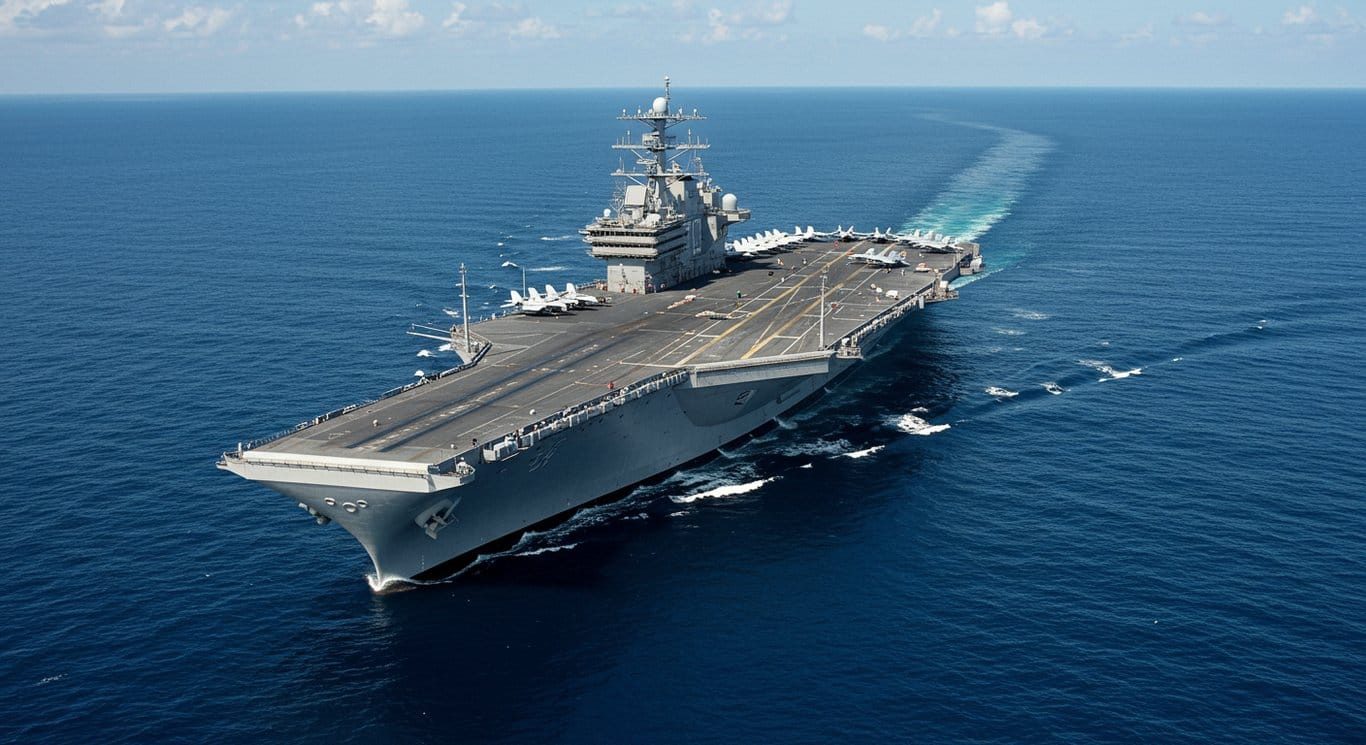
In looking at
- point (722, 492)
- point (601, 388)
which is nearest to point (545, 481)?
point (601, 388)

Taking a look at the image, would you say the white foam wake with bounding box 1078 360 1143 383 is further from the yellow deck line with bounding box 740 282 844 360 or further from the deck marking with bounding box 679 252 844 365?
the deck marking with bounding box 679 252 844 365

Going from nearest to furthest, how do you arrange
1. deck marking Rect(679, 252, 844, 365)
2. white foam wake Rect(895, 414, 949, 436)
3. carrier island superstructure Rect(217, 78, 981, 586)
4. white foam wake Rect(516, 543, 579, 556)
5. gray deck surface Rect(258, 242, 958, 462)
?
carrier island superstructure Rect(217, 78, 981, 586) < gray deck surface Rect(258, 242, 958, 462) < white foam wake Rect(516, 543, 579, 556) < deck marking Rect(679, 252, 844, 365) < white foam wake Rect(895, 414, 949, 436)

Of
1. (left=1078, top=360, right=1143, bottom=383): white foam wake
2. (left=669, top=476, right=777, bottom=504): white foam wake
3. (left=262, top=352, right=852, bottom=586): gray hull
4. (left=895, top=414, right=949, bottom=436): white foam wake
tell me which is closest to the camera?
(left=262, top=352, right=852, bottom=586): gray hull

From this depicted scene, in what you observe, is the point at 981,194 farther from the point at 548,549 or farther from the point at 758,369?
the point at 548,549

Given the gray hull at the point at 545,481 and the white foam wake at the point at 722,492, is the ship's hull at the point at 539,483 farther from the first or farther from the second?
the white foam wake at the point at 722,492

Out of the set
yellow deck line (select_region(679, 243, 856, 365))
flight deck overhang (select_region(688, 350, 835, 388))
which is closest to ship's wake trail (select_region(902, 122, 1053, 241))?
yellow deck line (select_region(679, 243, 856, 365))

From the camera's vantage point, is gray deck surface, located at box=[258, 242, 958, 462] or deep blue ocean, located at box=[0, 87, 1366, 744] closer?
deep blue ocean, located at box=[0, 87, 1366, 744]

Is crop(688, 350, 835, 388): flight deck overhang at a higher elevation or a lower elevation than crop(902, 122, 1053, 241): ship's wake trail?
lower
